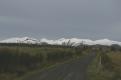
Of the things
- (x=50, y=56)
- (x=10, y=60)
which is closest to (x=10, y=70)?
(x=10, y=60)

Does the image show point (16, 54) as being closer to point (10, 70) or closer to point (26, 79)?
point (10, 70)

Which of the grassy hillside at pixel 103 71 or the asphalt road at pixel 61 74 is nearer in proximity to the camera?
the asphalt road at pixel 61 74

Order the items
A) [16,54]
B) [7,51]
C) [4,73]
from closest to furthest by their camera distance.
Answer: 1. [4,73]
2. [7,51]
3. [16,54]

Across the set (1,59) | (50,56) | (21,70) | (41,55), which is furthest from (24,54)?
(50,56)

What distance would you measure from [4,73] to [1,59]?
1805 mm

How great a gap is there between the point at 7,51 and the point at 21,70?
3.61 m

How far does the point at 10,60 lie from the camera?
123 feet

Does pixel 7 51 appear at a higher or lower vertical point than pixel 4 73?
higher

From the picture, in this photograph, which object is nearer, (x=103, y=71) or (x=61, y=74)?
(x=61, y=74)

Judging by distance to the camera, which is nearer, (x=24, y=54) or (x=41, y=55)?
(x=24, y=54)

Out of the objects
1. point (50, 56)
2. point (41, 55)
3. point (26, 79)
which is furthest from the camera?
point (50, 56)

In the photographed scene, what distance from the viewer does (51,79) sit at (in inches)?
1177

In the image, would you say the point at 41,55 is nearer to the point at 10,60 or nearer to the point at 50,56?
the point at 50,56

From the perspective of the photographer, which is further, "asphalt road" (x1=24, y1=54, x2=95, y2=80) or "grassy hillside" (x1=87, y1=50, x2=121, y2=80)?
"grassy hillside" (x1=87, y1=50, x2=121, y2=80)
